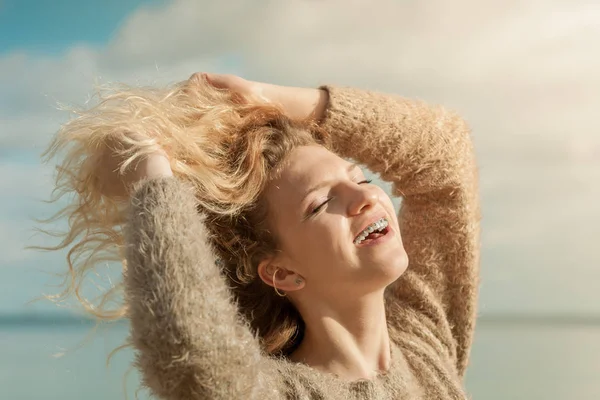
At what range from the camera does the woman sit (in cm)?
177

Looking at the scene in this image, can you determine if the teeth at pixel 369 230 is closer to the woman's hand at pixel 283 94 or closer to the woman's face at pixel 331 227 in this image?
the woman's face at pixel 331 227

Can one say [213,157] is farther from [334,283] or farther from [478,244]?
[478,244]

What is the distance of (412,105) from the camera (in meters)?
2.61

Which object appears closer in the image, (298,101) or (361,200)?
(361,200)

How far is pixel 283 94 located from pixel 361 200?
548 millimetres

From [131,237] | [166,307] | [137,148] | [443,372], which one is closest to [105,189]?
[137,148]

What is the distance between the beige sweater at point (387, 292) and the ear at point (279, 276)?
5.5 inches

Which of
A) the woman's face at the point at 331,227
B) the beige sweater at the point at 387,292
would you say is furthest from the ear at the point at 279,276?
the beige sweater at the point at 387,292

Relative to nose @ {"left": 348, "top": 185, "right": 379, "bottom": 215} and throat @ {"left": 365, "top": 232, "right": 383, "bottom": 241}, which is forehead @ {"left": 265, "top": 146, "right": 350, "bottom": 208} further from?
throat @ {"left": 365, "top": 232, "right": 383, "bottom": 241}

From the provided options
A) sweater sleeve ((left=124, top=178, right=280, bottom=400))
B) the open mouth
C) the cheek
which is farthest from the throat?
sweater sleeve ((left=124, top=178, right=280, bottom=400))

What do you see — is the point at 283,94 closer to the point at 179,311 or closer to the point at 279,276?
the point at 279,276

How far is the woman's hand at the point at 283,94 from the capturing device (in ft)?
7.84

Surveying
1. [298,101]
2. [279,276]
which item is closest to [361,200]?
[279,276]

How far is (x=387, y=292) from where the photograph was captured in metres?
2.68
